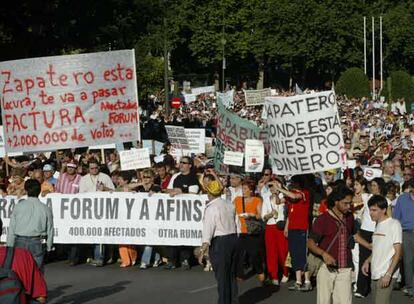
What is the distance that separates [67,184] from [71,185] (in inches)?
3.1

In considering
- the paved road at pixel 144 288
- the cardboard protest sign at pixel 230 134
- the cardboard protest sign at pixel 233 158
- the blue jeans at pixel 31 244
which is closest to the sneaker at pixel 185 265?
the paved road at pixel 144 288

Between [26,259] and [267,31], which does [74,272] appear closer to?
[26,259]

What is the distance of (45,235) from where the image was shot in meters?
13.9

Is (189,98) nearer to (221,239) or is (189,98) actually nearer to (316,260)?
(221,239)

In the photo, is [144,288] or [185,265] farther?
[185,265]

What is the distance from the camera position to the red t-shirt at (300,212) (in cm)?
1644

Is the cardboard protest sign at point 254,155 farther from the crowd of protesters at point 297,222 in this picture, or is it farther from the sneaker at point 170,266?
the sneaker at point 170,266

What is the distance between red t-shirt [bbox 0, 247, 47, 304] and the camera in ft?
27.3

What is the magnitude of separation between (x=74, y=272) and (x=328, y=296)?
23.4 ft

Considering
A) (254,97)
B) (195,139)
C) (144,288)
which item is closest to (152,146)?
(195,139)

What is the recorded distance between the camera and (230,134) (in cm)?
2355

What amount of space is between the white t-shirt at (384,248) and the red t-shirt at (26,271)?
13.9 ft

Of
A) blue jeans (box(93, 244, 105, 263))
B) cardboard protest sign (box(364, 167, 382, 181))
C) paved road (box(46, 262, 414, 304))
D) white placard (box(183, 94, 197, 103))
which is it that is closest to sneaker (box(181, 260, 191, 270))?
paved road (box(46, 262, 414, 304))

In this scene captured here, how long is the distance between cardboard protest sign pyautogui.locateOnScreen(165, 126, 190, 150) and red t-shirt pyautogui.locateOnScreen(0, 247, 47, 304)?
1640 cm
